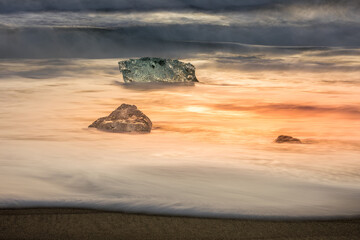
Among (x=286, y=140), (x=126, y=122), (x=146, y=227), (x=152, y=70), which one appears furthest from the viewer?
(x=152, y=70)

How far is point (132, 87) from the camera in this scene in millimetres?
12781

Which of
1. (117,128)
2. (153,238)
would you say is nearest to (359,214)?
(153,238)

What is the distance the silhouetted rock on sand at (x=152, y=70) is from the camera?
12.9 metres

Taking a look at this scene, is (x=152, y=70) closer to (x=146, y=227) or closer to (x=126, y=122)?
(x=126, y=122)

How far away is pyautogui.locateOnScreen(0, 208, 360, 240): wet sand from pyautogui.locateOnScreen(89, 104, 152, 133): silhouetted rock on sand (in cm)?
316

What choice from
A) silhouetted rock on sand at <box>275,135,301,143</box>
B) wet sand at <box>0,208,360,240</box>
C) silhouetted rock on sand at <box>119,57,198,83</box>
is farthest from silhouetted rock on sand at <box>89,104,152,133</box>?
silhouetted rock on sand at <box>119,57,198,83</box>

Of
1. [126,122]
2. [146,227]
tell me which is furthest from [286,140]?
[146,227]

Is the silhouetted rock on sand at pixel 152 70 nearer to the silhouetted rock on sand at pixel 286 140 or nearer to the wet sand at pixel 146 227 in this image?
the silhouetted rock on sand at pixel 286 140

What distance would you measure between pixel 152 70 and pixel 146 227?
34.2ft

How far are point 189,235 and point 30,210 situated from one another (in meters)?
0.89

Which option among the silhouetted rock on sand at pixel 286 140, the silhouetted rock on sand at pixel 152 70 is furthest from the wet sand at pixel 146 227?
the silhouetted rock on sand at pixel 152 70

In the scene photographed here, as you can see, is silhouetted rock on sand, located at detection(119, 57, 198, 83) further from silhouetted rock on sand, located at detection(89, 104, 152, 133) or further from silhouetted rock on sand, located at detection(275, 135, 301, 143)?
silhouetted rock on sand, located at detection(275, 135, 301, 143)

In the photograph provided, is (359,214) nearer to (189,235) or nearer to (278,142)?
(189,235)

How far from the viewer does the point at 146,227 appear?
2.61m
